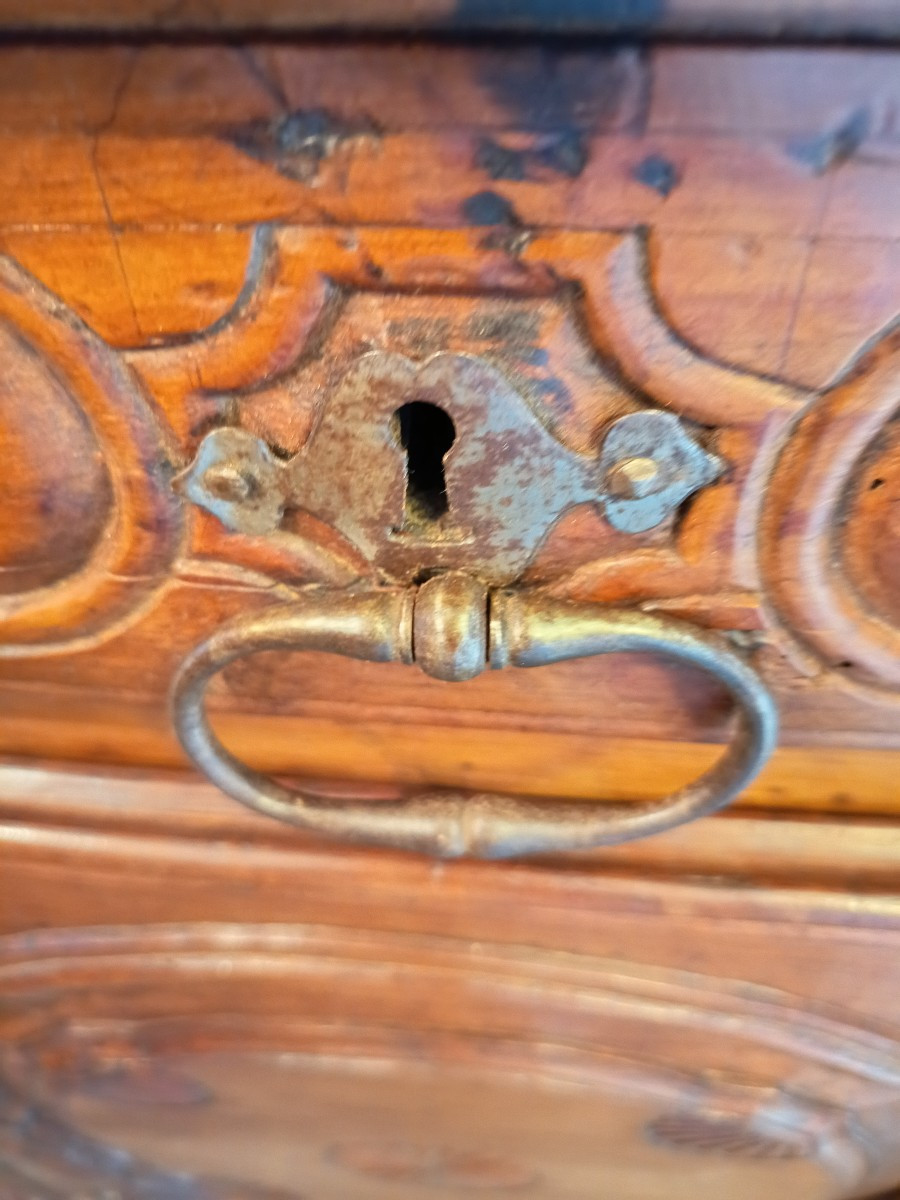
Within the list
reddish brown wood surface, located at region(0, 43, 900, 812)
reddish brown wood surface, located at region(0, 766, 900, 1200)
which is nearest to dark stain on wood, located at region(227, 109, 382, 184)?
reddish brown wood surface, located at region(0, 43, 900, 812)

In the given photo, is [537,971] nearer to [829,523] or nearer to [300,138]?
[829,523]

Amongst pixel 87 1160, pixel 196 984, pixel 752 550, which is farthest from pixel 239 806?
pixel 87 1160

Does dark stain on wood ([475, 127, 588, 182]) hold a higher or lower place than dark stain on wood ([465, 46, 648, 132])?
lower

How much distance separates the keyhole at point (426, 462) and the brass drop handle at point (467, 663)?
22 mm

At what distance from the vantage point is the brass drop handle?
0.25 metres

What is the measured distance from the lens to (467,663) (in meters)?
0.25

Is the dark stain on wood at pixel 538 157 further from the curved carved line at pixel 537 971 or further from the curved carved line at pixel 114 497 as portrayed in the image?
the curved carved line at pixel 537 971

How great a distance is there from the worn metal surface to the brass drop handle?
0.02 m

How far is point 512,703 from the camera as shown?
32 centimetres

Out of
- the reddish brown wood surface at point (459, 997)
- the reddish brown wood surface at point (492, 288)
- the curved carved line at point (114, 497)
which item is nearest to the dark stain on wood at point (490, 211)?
the reddish brown wood surface at point (492, 288)

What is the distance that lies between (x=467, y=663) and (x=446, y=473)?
56 millimetres

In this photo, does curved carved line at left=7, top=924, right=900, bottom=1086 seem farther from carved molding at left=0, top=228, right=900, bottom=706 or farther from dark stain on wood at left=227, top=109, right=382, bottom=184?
dark stain on wood at left=227, top=109, right=382, bottom=184

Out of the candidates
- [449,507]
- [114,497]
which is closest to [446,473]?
[449,507]

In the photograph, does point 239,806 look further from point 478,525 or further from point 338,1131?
point 338,1131
